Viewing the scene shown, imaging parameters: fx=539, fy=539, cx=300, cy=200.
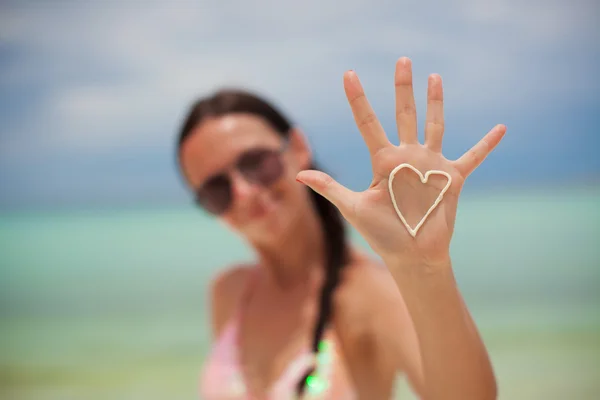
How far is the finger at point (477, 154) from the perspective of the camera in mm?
794

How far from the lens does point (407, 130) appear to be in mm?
797

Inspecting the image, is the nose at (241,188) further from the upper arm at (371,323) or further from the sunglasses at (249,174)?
the upper arm at (371,323)

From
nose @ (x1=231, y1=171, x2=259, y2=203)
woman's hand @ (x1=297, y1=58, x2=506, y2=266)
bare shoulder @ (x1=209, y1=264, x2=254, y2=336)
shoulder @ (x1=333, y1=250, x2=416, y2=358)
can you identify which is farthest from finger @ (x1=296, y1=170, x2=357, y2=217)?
bare shoulder @ (x1=209, y1=264, x2=254, y2=336)

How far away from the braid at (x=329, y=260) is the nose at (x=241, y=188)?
8.0 inches

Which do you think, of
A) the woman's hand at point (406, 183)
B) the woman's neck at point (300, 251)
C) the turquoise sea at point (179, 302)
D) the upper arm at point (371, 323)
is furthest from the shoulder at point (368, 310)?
the turquoise sea at point (179, 302)

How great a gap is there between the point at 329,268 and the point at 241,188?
31 centimetres

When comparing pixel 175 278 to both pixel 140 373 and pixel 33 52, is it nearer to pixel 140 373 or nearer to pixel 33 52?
pixel 140 373

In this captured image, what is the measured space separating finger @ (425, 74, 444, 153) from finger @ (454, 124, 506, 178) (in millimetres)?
38

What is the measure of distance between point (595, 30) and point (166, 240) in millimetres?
4489

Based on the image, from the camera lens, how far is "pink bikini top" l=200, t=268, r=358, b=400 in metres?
1.27

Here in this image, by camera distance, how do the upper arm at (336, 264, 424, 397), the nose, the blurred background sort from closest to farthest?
the upper arm at (336, 264, 424, 397)
the nose
the blurred background

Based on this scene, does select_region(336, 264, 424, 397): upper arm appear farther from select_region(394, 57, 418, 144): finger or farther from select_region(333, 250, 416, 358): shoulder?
select_region(394, 57, 418, 144): finger

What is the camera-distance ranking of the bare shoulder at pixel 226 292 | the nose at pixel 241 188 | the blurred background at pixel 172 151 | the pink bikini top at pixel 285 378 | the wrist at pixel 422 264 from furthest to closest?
the blurred background at pixel 172 151 < the bare shoulder at pixel 226 292 < the nose at pixel 241 188 < the pink bikini top at pixel 285 378 < the wrist at pixel 422 264

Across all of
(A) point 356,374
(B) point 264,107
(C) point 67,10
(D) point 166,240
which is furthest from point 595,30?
(D) point 166,240
